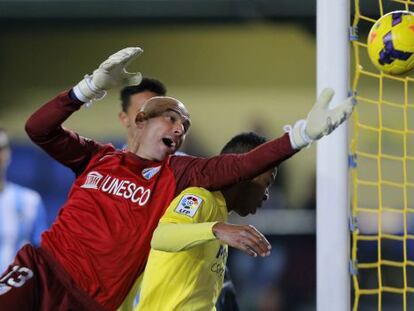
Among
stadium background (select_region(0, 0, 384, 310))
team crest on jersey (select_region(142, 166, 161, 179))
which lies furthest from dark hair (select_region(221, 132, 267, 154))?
stadium background (select_region(0, 0, 384, 310))

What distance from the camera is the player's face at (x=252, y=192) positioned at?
3184 millimetres

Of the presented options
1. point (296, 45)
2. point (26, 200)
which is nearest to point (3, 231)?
point (26, 200)

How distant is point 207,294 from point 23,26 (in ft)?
20.6

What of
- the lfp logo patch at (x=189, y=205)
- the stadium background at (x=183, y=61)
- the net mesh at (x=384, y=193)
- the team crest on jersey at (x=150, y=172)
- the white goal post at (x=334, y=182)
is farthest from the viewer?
the stadium background at (x=183, y=61)

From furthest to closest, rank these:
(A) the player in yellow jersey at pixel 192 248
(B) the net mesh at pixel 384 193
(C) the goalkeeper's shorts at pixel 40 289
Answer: (B) the net mesh at pixel 384 193 < (C) the goalkeeper's shorts at pixel 40 289 < (A) the player in yellow jersey at pixel 192 248

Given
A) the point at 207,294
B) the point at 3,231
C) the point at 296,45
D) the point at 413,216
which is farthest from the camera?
the point at 296,45

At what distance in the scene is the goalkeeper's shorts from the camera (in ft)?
10.2

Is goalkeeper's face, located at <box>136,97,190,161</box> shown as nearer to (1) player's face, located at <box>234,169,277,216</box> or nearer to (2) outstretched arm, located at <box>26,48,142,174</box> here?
(2) outstretched arm, located at <box>26,48,142,174</box>

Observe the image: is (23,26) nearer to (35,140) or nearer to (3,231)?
(3,231)

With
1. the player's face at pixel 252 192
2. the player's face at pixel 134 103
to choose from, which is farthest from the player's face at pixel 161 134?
the player's face at pixel 134 103

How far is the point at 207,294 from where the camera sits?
3.09 metres

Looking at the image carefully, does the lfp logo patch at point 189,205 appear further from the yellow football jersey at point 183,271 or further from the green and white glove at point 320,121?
the green and white glove at point 320,121

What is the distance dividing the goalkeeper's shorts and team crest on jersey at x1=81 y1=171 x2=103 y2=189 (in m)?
0.27

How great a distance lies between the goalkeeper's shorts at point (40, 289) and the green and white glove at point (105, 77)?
55cm
